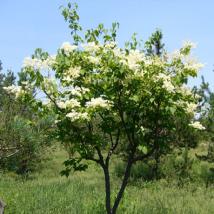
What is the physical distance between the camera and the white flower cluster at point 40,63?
6367 millimetres

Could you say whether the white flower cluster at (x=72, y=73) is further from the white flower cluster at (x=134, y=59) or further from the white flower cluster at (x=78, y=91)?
the white flower cluster at (x=134, y=59)

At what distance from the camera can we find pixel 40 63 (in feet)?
21.2

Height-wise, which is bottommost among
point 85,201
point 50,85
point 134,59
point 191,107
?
point 85,201

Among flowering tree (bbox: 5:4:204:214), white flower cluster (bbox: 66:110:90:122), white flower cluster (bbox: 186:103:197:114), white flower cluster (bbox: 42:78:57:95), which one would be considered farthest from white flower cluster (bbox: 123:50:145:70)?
white flower cluster (bbox: 42:78:57:95)

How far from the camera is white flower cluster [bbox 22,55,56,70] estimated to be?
20.9 feet

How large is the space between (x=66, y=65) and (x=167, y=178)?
12.3 metres

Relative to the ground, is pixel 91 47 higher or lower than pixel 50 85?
higher

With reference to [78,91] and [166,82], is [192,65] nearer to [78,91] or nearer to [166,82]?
[166,82]

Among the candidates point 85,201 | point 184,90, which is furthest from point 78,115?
point 85,201

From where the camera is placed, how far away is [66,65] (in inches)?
254

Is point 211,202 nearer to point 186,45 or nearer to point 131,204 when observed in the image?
point 131,204

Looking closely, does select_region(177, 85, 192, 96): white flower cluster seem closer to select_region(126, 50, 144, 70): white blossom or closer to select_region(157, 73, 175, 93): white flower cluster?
select_region(157, 73, 175, 93): white flower cluster

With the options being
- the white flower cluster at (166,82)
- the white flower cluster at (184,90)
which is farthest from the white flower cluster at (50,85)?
the white flower cluster at (184,90)

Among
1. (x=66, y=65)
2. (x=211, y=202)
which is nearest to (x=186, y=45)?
(x=66, y=65)
